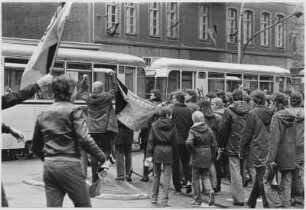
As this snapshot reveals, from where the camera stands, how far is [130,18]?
3634cm

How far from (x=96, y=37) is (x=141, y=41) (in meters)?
3.46

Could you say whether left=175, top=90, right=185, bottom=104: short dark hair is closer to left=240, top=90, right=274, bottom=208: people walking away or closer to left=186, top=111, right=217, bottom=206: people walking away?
left=186, top=111, right=217, bottom=206: people walking away

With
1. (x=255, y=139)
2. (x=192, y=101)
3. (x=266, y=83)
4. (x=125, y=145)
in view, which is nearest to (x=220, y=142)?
(x=255, y=139)

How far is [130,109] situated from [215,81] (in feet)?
38.1

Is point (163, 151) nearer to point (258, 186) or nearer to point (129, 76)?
point (258, 186)

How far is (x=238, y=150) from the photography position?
11.5 meters

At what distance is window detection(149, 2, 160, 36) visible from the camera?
37.1m

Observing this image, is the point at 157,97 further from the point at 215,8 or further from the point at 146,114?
the point at 215,8

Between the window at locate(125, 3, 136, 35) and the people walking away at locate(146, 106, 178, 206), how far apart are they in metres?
25.3

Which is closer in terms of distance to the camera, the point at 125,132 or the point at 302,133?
the point at 302,133

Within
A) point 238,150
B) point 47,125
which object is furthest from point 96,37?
point 47,125

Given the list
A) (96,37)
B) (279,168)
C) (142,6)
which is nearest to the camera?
(279,168)

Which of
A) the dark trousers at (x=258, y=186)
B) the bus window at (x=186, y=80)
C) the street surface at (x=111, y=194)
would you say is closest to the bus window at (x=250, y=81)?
the bus window at (x=186, y=80)

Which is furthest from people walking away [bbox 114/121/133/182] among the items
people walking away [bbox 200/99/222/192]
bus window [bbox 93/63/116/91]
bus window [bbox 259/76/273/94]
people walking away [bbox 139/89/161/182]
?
bus window [bbox 259/76/273/94]
